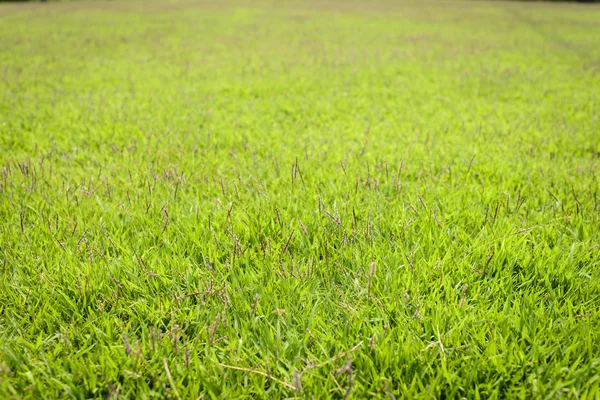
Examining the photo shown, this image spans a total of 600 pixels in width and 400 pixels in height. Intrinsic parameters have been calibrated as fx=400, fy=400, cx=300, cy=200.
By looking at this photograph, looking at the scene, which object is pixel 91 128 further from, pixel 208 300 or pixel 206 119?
pixel 208 300

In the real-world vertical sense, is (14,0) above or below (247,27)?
above

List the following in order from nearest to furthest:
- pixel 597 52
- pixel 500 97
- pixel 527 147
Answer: pixel 527 147, pixel 500 97, pixel 597 52

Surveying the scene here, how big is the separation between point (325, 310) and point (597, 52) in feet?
52.6

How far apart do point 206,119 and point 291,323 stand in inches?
174

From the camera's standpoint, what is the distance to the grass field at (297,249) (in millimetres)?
1675

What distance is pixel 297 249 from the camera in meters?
2.58

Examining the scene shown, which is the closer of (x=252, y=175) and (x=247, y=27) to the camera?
(x=252, y=175)

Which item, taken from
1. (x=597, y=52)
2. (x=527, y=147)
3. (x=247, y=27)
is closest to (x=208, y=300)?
(x=527, y=147)

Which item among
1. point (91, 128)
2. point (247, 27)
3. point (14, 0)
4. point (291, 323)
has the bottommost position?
point (291, 323)

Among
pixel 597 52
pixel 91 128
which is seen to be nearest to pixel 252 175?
pixel 91 128

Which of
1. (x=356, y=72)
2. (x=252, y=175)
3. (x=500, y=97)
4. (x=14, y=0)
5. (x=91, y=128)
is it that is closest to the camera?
(x=252, y=175)

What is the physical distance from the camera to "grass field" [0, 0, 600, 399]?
1.67 m

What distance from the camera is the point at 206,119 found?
578cm

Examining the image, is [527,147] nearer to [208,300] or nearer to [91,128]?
[208,300]
